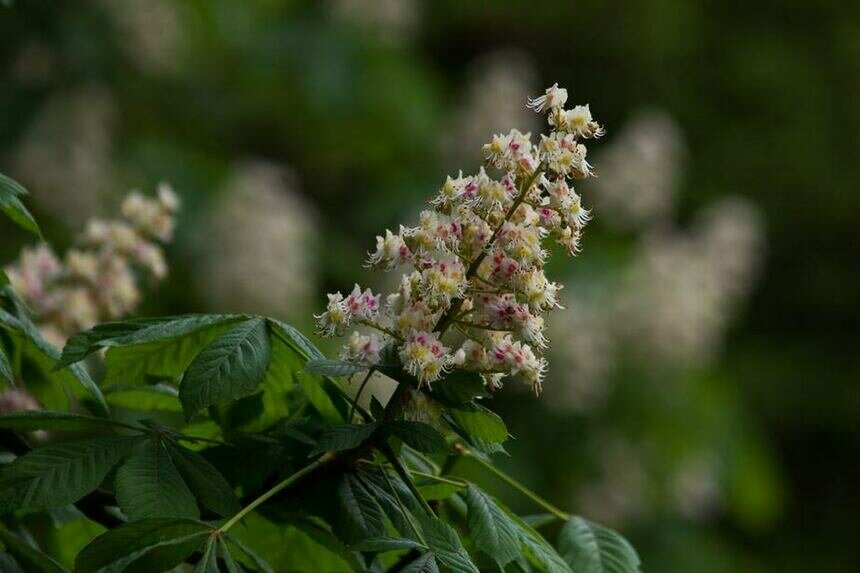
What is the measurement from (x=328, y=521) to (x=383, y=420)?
4.6 inches

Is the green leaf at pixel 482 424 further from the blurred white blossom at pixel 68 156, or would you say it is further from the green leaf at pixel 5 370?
the blurred white blossom at pixel 68 156

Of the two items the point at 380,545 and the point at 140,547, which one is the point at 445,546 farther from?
the point at 140,547

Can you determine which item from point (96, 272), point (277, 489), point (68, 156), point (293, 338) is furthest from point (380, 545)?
point (68, 156)

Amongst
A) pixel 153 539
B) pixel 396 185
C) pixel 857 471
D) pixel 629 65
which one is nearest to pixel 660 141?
pixel 396 185

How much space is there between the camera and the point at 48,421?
1.61 m

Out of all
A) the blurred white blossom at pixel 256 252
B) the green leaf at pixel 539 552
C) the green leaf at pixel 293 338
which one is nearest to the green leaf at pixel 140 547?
the green leaf at pixel 293 338

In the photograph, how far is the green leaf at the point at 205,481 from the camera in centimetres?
155

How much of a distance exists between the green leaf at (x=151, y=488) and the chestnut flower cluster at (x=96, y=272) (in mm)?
981

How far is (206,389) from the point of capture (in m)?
1.51

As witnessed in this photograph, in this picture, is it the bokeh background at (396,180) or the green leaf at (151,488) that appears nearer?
the green leaf at (151,488)

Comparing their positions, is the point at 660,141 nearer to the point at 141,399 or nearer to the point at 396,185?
the point at 396,185

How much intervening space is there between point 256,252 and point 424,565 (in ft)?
15.5

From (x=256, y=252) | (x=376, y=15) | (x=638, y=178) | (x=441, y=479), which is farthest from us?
(x=376, y=15)

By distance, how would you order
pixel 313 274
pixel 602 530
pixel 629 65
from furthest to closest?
pixel 629 65
pixel 313 274
pixel 602 530
